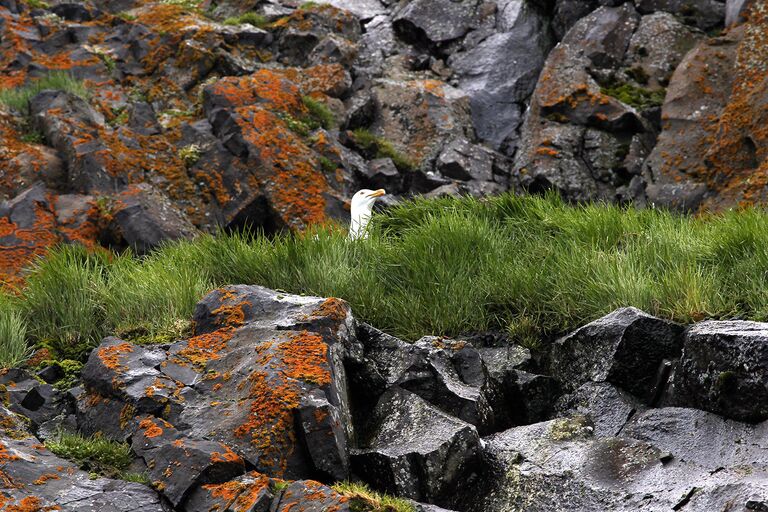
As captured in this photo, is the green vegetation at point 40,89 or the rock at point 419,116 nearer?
the green vegetation at point 40,89

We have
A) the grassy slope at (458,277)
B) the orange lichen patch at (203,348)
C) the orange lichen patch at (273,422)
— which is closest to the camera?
the orange lichen patch at (273,422)

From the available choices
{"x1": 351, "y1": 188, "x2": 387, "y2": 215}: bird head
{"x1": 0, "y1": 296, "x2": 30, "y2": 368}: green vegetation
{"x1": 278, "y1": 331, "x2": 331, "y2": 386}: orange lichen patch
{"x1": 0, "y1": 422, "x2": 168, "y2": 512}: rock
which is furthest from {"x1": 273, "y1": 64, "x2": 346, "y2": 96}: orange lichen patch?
{"x1": 0, "y1": 422, "x2": 168, "y2": 512}: rock

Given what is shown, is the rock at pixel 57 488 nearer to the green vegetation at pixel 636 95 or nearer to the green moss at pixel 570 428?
the green moss at pixel 570 428

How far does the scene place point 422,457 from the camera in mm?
5473

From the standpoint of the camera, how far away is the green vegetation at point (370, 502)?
4.82 meters

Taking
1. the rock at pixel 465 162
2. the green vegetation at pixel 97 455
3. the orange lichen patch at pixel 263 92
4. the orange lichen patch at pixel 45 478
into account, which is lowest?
the rock at pixel 465 162

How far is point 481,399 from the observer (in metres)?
6.20

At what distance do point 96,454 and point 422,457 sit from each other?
1.95 m

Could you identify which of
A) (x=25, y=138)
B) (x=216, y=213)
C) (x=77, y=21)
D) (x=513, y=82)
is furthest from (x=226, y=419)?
(x=77, y=21)

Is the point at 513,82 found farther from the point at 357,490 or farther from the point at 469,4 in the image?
the point at 357,490

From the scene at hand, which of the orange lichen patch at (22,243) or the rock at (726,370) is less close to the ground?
the rock at (726,370)

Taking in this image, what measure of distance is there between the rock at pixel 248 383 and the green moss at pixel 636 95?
7687 mm

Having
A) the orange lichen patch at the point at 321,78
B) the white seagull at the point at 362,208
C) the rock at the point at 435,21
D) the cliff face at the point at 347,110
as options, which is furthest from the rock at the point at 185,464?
the rock at the point at 435,21

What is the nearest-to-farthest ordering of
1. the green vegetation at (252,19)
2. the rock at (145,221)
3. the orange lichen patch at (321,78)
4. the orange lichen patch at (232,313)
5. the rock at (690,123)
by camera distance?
1. the orange lichen patch at (232,313)
2. the rock at (145,221)
3. the rock at (690,123)
4. the orange lichen patch at (321,78)
5. the green vegetation at (252,19)
